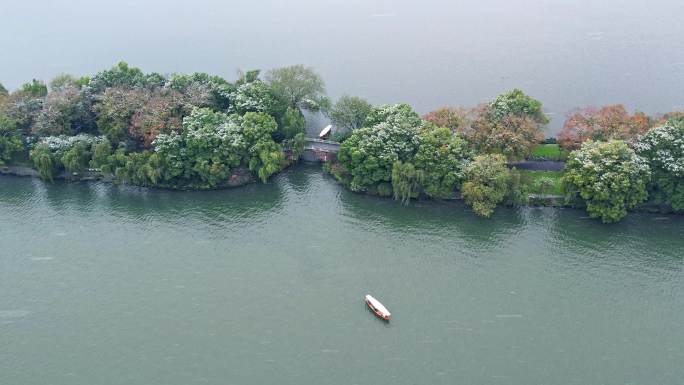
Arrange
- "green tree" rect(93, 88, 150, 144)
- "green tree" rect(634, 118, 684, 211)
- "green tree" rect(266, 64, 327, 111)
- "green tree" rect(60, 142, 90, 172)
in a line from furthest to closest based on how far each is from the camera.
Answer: "green tree" rect(266, 64, 327, 111) < "green tree" rect(93, 88, 150, 144) < "green tree" rect(60, 142, 90, 172) < "green tree" rect(634, 118, 684, 211)

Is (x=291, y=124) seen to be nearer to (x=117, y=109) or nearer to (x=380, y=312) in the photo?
(x=117, y=109)

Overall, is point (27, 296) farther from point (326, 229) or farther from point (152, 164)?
point (326, 229)

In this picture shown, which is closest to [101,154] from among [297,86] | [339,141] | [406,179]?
[297,86]

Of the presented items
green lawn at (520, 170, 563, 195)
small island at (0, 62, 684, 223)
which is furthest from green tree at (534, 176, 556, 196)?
small island at (0, 62, 684, 223)

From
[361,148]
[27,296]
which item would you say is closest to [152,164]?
[27,296]

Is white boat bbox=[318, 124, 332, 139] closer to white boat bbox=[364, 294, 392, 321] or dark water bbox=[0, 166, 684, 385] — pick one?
dark water bbox=[0, 166, 684, 385]

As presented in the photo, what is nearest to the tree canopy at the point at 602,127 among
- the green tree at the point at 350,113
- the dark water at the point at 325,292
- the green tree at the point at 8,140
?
the dark water at the point at 325,292
